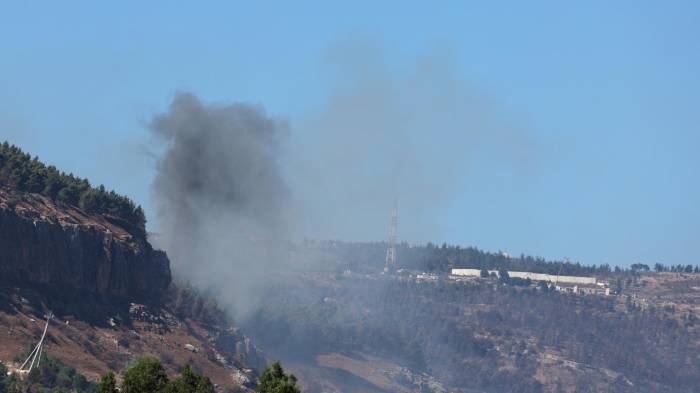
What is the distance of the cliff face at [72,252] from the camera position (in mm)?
151500

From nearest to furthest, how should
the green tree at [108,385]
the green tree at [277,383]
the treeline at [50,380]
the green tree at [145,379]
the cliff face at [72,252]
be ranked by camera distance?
the green tree at [108,385], the green tree at [277,383], the green tree at [145,379], the treeline at [50,380], the cliff face at [72,252]

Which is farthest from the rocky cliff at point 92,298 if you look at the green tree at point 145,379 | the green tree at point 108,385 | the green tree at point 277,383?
the green tree at point 277,383

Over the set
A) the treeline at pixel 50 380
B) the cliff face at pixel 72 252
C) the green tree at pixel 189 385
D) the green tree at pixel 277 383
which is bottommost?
the treeline at pixel 50 380

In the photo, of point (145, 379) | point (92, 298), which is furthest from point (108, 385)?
point (92, 298)

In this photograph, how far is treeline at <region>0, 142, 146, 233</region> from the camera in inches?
6540

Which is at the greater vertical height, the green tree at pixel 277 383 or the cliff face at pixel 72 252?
the cliff face at pixel 72 252

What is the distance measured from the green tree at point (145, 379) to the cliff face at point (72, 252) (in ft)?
204

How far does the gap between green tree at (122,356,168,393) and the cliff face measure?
62.2 meters

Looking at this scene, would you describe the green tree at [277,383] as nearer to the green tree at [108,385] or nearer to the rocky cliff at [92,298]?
the green tree at [108,385]

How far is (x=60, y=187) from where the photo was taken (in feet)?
567

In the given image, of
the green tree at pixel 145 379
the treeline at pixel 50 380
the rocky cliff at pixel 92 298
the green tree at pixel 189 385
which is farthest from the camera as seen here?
the rocky cliff at pixel 92 298

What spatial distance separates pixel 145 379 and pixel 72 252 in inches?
2930

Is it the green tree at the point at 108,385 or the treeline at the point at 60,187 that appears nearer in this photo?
the green tree at the point at 108,385

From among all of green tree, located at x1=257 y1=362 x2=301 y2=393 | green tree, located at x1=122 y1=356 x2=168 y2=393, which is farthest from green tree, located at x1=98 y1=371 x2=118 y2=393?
green tree, located at x1=257 y1=362 x2=301 y2=393
